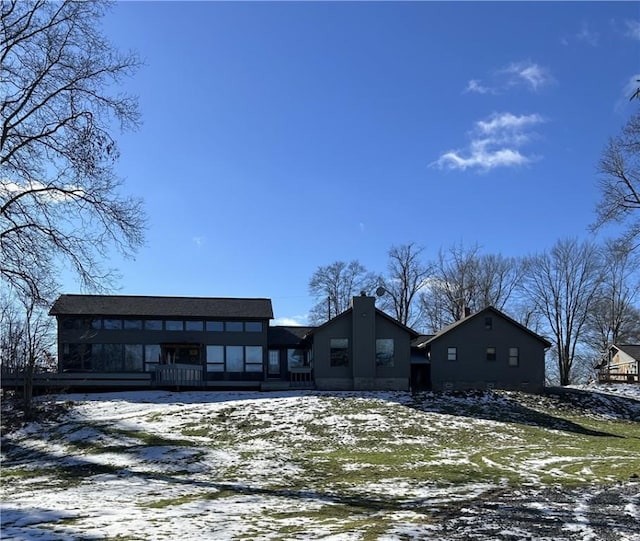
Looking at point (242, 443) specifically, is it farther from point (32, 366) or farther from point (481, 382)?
point (481, 382)

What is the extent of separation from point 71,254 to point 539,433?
18.6 meters

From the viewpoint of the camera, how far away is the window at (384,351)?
36.2 m

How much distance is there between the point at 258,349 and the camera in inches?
1495

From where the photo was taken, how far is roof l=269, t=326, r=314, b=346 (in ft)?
130

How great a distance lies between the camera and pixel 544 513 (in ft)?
30.8

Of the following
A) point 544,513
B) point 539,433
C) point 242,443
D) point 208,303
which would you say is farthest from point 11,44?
point 208,303

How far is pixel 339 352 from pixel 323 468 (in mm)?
20927

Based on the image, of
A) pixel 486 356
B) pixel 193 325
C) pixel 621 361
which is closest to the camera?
pixel 486 356

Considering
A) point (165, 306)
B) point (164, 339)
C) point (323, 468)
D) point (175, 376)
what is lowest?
point (323, 468)

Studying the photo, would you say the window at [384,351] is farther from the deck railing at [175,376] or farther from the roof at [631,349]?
the roof at [631,349]

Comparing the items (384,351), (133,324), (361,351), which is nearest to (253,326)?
(361,351)

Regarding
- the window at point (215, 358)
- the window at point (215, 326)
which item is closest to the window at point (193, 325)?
the window at point (215, 326)

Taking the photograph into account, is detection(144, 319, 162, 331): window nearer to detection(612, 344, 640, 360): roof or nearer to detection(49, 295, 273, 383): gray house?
detection(49, 295, 273, 383): gray house

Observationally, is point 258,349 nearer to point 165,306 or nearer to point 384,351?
point 165,306
